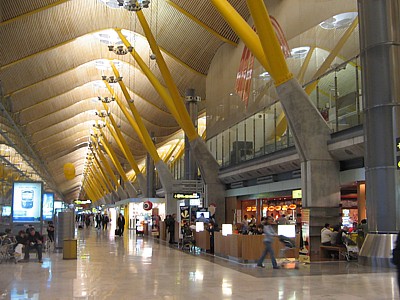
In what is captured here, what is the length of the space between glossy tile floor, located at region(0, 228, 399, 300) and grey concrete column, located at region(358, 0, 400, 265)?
1262 mm

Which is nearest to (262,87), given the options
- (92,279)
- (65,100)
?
(92,279)

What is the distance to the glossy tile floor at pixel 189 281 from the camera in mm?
9531

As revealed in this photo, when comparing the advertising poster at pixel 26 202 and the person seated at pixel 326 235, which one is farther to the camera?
the advertising poster at pixel 26 202

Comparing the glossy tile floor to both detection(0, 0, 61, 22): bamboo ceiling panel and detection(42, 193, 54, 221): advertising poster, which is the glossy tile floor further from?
detection(0, 0, 61, 22): bamboo ceiling panel

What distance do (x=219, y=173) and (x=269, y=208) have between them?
205 inches

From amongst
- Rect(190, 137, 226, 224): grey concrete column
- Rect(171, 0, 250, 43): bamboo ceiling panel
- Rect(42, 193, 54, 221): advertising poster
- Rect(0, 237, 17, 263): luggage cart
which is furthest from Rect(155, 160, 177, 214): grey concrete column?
Rect(0, 237, 17, 263): luggage cart

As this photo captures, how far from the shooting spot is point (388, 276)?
11.9 metres

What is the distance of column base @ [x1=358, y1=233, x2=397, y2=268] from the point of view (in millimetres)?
13562

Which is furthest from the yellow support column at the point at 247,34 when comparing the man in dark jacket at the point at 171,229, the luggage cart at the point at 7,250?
the man in dark jacket at the point at 171,229

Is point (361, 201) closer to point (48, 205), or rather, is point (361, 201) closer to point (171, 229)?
point (171, 229)

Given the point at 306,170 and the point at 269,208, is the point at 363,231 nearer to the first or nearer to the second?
the point at 306,170

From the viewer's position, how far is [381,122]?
13.8 m

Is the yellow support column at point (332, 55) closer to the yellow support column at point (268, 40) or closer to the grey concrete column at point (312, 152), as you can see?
the grey concrete column at point (312, 152)

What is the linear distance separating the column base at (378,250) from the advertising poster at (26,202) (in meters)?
11.2
